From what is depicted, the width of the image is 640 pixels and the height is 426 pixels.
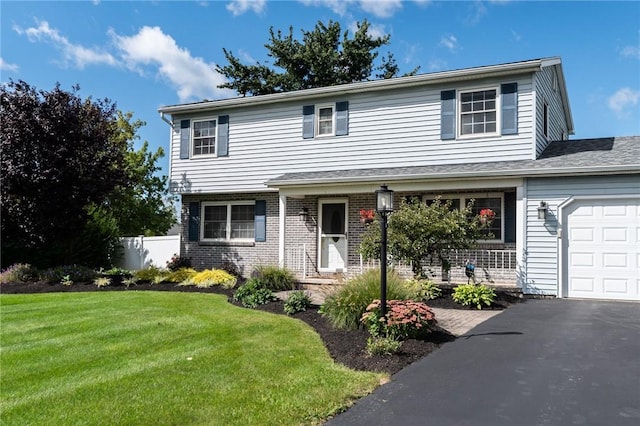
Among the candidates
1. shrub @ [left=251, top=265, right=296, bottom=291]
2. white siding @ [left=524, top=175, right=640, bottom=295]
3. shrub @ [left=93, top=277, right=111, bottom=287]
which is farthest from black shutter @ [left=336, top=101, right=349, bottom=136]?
shrub @ [left=93, top=277, right=111, bottom=287]

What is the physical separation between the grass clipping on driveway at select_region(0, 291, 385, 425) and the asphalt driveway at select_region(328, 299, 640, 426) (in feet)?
1.61

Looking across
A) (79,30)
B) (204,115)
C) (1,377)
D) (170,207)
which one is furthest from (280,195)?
(170,207)

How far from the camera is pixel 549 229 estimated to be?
35.7ft

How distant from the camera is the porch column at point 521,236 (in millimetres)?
11055

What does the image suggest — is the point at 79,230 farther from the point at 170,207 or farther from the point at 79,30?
the point at 170,207

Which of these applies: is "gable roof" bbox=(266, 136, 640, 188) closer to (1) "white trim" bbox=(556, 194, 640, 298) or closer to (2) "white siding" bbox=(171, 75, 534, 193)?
(2) "white siding" bbox=(171, 75, 534, 193)

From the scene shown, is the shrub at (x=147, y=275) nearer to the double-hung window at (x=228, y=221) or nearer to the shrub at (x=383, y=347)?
the double-hung window at (x=228, y=221)

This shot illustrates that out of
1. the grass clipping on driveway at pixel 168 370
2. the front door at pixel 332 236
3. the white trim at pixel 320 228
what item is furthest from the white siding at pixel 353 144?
the grass clipping on driveway at pixel 168 370

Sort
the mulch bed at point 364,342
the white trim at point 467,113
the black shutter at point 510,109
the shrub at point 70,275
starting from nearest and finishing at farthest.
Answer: the mulch bed at point 364,342
the black shutter at point 510,109
the white trim at point 467,113
the shrub at point 70,275

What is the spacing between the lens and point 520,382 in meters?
4.80

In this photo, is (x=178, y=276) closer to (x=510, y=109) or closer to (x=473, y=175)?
(x=473, y=175)

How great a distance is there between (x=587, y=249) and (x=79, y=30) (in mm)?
12577

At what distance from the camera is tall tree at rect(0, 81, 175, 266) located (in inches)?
549

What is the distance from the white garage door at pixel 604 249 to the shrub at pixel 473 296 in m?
2.38
